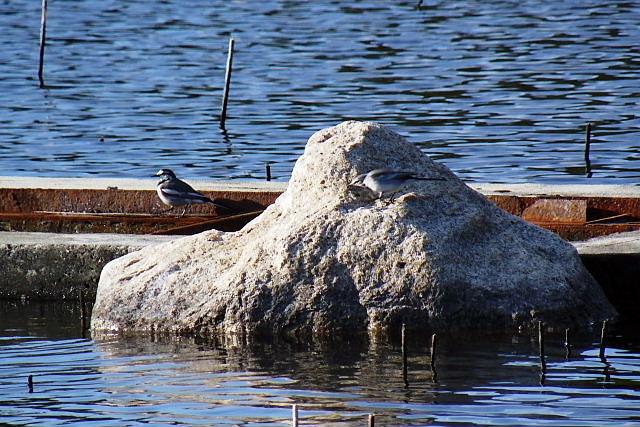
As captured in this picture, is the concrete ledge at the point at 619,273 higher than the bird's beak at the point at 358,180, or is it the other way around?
the bird's beak at the point at 358,180

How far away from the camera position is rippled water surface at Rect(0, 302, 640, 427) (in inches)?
288

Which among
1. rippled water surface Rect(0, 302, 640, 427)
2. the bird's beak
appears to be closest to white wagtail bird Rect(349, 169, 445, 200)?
the bird's beak

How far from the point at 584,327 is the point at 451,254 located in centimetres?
116

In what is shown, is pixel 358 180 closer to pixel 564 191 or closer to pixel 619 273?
pixel 619 273

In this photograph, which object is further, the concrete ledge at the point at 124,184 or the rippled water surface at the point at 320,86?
the rippled water surface at the point at 320,86

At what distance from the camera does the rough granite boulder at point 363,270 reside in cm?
909

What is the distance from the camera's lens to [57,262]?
11.1 m

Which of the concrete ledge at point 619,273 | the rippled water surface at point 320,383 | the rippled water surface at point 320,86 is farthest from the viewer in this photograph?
the rippled water surface at point 320,86

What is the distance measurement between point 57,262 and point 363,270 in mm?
3266

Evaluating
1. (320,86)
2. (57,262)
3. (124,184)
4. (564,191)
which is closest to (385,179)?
(57,262)

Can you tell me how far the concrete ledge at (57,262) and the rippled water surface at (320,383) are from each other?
1259mm

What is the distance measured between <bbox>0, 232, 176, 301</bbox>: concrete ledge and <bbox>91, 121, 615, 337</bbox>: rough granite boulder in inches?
42.0

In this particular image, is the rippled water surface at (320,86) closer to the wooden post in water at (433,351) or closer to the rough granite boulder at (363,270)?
the rough granite boulder at (363,270)

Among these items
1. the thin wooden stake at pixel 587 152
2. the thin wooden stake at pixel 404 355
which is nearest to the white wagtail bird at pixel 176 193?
the thin wooden stake at pixel 404 355
